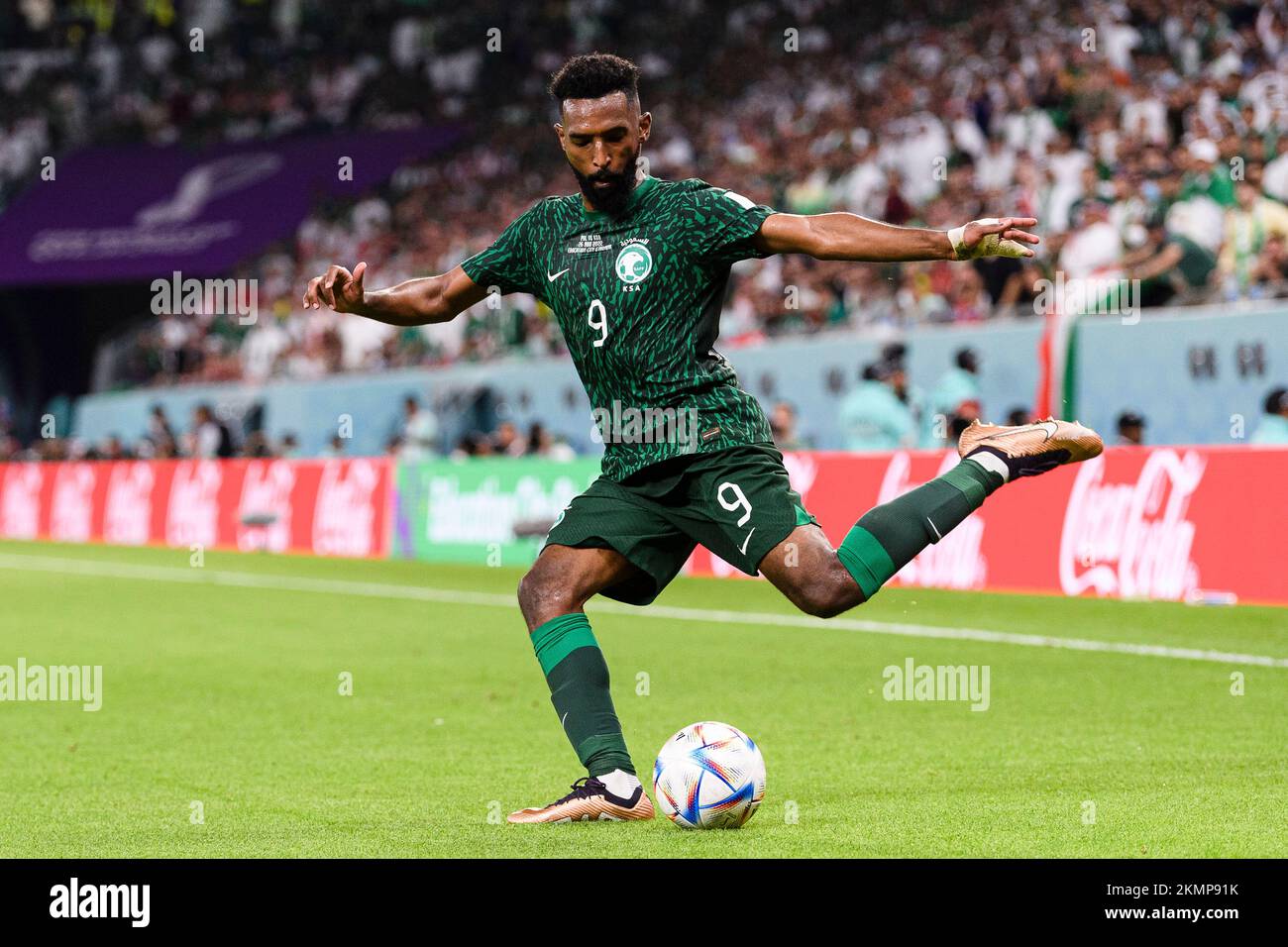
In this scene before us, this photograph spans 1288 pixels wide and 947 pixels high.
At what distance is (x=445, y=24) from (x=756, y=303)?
16.9m

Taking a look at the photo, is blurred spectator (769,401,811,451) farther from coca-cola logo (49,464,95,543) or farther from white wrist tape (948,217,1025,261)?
coca-cola logo (49,464,95,543)

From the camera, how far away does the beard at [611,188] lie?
6504 millimetres

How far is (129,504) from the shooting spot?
3095 cm

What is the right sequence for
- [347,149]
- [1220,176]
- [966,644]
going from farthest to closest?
[347,149] < [1220,176] < [966,644]

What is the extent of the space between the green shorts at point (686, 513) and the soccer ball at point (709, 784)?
1.81 ft

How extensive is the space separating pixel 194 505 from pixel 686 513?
77.7 feet

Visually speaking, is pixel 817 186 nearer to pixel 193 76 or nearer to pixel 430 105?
pixel 430 105

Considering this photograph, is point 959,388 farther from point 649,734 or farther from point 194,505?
point 194,505

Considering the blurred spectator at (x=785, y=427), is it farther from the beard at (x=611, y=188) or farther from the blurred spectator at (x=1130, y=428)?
the beard at (x=611, y=188)

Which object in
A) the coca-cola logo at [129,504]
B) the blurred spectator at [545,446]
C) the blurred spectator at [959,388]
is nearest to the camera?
the blurred spectator at [959,388]

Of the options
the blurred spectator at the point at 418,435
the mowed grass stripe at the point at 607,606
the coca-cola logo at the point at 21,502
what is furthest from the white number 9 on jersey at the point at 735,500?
the coca-cola logo at the point at 21,502

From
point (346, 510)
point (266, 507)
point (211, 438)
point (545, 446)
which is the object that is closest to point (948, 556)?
point (545, 446)
